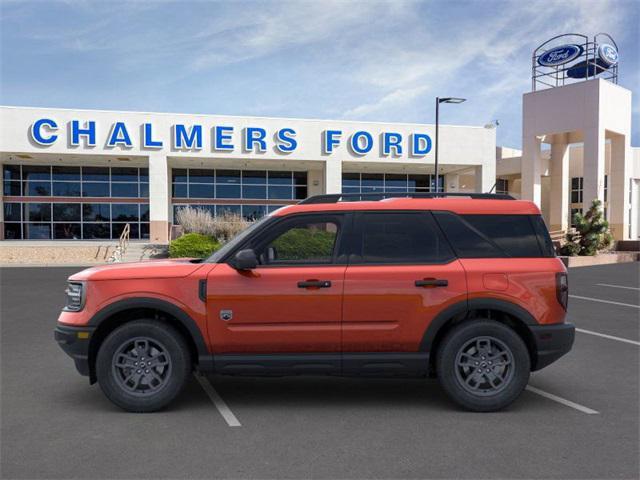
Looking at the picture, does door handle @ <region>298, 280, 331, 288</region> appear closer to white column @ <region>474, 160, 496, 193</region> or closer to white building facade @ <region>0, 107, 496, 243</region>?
white building facade @ <region>0, 107, 496, 243</region>

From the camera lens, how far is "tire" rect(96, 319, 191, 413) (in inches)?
191

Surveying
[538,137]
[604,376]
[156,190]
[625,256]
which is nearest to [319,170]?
[156,190]

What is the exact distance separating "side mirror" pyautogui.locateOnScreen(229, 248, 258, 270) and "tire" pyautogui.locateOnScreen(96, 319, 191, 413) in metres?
0.91

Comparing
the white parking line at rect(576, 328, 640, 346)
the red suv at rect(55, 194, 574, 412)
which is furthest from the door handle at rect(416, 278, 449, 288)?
the white parking line at rect(576, 328, 640, 346)

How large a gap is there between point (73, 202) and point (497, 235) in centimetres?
3377

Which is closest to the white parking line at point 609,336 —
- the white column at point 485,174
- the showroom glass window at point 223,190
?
the white column at point 485,174

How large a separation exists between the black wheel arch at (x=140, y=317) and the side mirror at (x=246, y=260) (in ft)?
2.22

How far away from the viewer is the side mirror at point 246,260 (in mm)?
4695

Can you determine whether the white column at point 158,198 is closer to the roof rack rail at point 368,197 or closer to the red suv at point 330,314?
the red suv at point 330,314

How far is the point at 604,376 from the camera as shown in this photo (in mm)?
6148

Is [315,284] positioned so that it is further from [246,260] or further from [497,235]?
[497,235]

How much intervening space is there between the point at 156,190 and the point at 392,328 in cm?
2877

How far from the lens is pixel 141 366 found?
4914mm

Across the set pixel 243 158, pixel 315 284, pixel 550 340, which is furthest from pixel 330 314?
pixel 243 158
